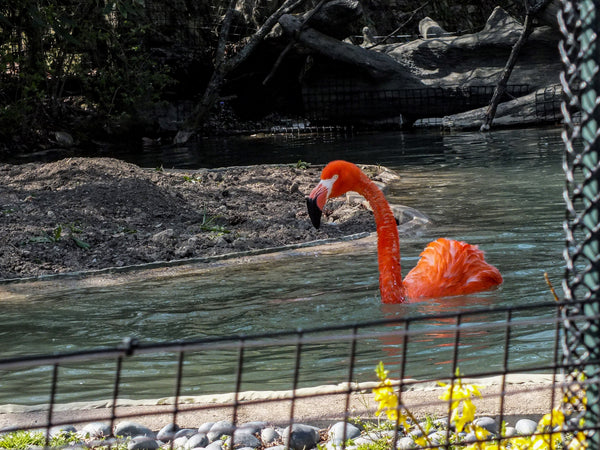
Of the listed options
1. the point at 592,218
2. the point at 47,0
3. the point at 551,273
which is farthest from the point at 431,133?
the point at 592,218

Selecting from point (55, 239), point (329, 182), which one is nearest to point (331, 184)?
point (329, 182)

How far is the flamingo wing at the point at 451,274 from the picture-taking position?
5.83 m

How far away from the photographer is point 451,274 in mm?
5871

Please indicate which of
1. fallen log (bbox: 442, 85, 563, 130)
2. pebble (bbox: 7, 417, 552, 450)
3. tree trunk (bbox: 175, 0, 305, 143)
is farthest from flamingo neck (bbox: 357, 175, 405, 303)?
tree trunk (bbox: 175, 0, 305, 143)

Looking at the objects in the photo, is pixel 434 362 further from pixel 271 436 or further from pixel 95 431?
pixel 95 431

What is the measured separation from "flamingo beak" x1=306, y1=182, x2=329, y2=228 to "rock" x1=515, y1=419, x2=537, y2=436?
7.12 ft

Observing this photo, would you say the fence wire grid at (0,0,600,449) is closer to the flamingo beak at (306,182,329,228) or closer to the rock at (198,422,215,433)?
the rock at (198,422,215,433)

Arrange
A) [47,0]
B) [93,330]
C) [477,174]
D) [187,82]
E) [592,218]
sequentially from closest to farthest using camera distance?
[592,218]
[93,330]
[477,174]
[47,0]
[187,82]

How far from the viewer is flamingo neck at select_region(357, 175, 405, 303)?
5.59 m

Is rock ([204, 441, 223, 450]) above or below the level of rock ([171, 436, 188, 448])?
above

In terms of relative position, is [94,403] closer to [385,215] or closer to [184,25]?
[385,215]

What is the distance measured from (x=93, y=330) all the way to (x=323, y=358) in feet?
5.46

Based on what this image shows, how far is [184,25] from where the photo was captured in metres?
22.8

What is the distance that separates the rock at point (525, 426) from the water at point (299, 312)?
451 millimetres
